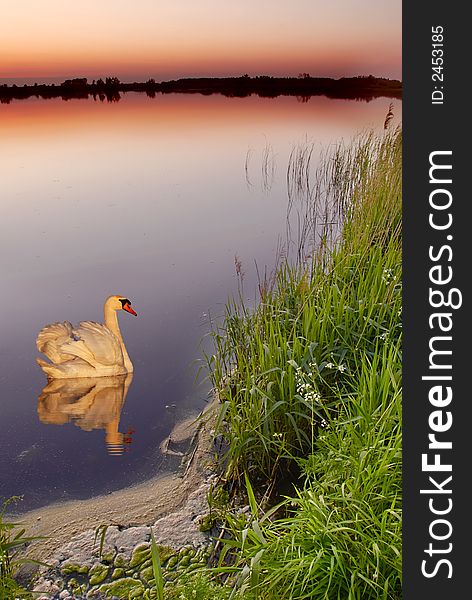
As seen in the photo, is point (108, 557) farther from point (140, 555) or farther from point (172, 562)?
point (172, 562)

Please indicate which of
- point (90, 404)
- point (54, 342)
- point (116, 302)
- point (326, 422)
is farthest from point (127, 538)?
point (116, 302)

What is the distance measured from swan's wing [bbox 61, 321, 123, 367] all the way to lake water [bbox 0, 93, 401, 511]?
16 cm

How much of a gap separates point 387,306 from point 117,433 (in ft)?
5.54

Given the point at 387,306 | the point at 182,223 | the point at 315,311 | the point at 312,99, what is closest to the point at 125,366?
the point at 315,311

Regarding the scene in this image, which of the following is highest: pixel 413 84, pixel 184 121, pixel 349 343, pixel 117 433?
pixel 184 121

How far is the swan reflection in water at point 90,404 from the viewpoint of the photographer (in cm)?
356

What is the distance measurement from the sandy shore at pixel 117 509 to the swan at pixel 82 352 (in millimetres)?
1081

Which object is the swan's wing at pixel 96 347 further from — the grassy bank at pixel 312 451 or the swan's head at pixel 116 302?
the grassy bank at pixel 312 451

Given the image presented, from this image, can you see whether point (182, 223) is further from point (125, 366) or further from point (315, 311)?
point (315, 311)

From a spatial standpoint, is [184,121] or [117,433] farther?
[184,121]

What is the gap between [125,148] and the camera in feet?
42.6

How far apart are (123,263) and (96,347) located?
8.15ft

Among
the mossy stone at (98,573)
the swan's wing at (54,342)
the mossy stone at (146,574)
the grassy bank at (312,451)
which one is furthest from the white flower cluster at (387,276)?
the swan's wing at (54,342)

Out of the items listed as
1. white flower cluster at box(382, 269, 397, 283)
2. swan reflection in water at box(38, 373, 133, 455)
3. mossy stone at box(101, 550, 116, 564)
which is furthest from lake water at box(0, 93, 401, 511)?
white flower cluster at box(382, 269, 397, 283)
